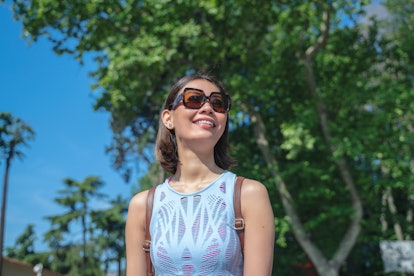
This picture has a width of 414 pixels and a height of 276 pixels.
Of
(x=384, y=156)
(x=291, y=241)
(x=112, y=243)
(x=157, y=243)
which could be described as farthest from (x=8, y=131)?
(x=157, y=243)

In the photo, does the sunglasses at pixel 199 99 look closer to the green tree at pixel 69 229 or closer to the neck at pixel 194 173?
the neck at pixel 194 173

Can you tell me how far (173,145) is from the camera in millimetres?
2799

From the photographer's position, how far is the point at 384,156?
14.7 meters

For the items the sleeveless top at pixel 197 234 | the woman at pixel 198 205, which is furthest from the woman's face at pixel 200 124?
the sleeveless top at pixel 197 234

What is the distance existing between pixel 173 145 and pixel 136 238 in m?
0.53

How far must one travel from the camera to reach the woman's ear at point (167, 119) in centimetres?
278

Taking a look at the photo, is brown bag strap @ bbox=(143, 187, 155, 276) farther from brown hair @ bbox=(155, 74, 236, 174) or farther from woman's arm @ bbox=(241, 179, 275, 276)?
woman's arm @ bbox=(241, 179, 275, 276)

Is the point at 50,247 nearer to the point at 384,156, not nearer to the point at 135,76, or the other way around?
the point at 135,76

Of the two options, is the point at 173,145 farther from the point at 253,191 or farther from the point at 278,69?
Answer: the point at 278,69

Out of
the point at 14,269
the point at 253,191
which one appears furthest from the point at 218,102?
the point at 14,269

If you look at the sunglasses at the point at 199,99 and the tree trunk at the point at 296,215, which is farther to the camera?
the tree trunk at the point at 296,215

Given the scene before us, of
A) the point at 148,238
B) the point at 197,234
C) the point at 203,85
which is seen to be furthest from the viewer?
the point at 203,85

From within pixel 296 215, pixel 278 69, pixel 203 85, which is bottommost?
pixel 203 85

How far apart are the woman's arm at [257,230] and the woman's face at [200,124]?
12.9 inches
